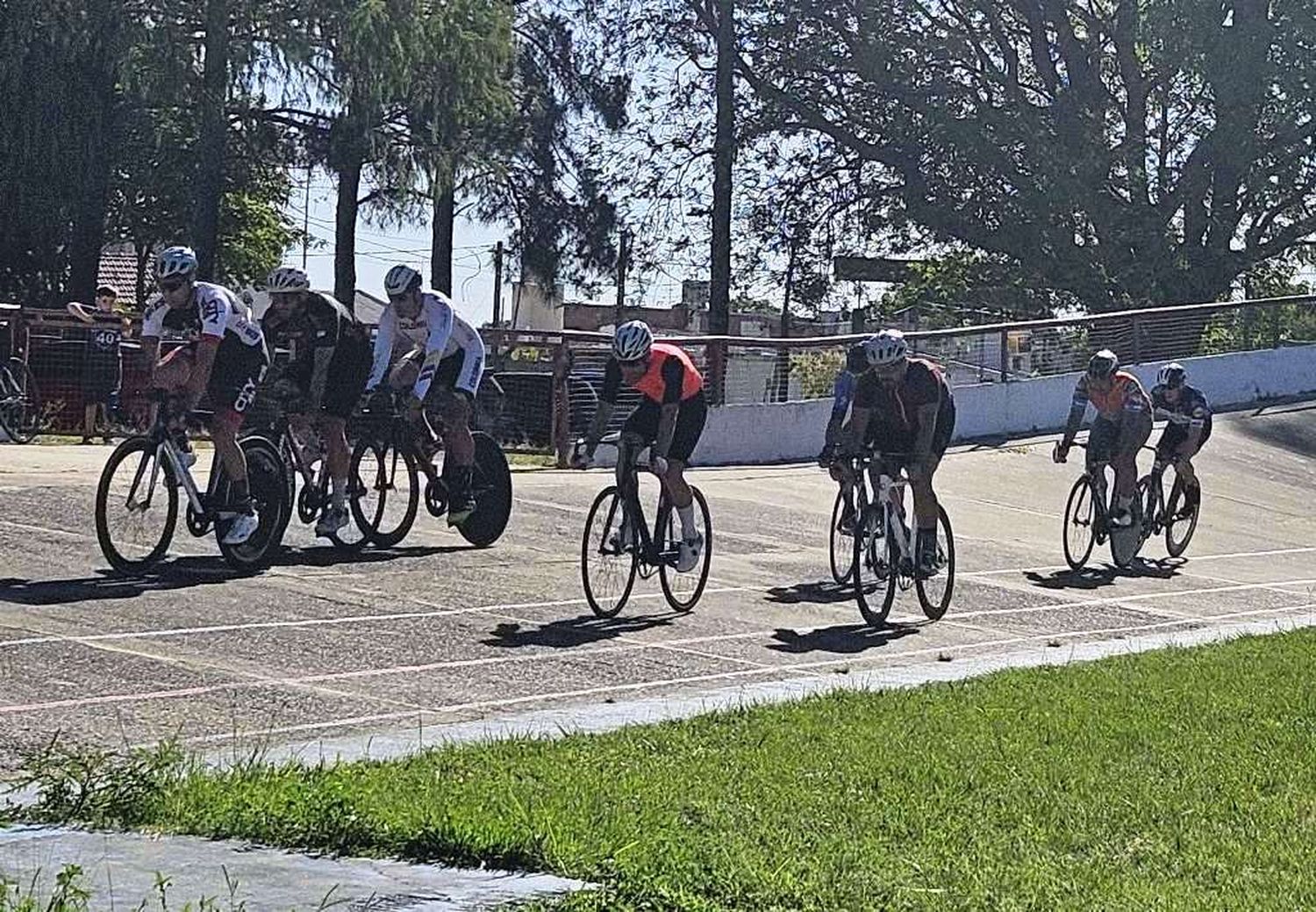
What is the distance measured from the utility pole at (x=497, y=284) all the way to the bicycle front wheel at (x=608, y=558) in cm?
2259

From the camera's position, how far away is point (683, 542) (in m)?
12.7

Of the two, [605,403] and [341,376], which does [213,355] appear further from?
[605,403]

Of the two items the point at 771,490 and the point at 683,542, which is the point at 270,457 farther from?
the point at 771,490

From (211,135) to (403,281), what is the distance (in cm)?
1932

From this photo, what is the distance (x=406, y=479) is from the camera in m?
14.5

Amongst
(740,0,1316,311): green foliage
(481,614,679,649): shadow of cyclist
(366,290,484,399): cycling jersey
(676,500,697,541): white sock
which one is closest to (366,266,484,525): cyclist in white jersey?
(366,290,484,399): cycling jersey

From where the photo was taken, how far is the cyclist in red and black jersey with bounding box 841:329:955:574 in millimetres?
13344

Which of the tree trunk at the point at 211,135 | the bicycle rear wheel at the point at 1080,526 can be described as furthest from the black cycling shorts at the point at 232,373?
the tree trunk at the point at 211,135

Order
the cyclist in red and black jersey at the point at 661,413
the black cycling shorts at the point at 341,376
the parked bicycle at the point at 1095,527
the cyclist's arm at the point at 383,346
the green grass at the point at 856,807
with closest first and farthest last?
the green grass at the point at 856,807 → the cyclist in red and black jersey at the point at 661,413 → the black cycling shorts at the point at 341,376 → the cyclist's arm at the point at 383,346 → the parked bicycle at the point at 1095,527

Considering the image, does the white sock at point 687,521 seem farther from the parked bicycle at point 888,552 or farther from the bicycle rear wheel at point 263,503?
the bicycle rear wheel at point 263,503

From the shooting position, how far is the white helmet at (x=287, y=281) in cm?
1293

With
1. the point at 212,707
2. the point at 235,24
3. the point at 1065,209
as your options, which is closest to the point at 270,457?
the point at 212,707

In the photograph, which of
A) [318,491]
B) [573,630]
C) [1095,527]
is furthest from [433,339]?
[1095,527]

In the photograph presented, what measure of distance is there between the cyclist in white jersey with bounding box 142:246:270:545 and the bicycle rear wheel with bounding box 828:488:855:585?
3.78 metres
